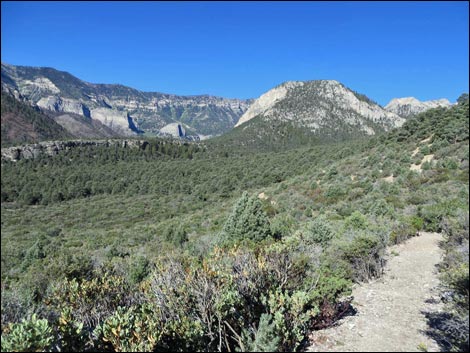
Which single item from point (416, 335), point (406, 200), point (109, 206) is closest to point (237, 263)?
point (416, 335)

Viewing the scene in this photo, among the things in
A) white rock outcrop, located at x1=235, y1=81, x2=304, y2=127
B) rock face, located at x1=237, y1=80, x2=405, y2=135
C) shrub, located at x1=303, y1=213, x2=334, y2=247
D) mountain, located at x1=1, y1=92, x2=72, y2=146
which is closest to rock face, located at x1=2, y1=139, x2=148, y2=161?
mountain, located at x1=1, y1=92, x2=72, y2=146

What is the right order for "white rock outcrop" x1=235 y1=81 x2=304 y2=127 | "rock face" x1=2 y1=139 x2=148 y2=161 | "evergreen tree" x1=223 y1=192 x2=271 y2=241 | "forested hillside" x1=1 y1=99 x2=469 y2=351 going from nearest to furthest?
"forested hillside" x1=1 y1=99 x2=469 y2=351 < "evergreen tree" x1=223 y1=192 x2=271 y2=241 < "rock face" x1=2 y1=139 x2=148 y2=161 < "white rock outcrop" x1=235 y1=81 x2=304 y2=127

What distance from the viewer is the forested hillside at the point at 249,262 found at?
4.87 m

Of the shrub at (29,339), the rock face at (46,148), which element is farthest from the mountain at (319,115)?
the shrub at (29,339)

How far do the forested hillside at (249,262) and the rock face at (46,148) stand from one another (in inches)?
1805

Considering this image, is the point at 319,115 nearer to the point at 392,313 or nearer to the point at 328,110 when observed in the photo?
the point at 328,110

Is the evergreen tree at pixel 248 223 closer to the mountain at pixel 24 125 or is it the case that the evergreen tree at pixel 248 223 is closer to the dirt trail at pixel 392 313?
the dirt trail at pixel 392 313

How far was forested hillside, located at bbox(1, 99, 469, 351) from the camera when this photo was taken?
487 centimetres

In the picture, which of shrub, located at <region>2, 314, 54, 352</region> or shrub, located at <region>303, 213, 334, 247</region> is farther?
A: shrub, located at <region>303, 213, 334, 247</region>

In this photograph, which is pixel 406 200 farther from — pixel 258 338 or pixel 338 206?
pixel 258 338

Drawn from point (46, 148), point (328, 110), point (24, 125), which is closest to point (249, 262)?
point (46, 148)

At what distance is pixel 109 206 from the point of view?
158ft

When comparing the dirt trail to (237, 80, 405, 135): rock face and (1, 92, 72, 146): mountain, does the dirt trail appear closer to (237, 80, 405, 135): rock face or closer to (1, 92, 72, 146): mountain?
(237, 80, 405, 135): rock face

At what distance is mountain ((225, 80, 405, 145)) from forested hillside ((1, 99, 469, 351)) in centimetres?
8340
